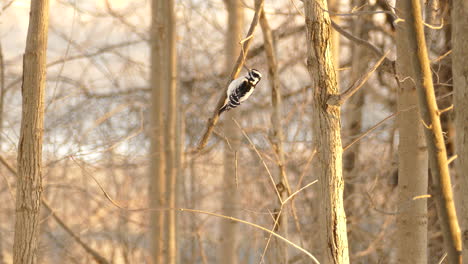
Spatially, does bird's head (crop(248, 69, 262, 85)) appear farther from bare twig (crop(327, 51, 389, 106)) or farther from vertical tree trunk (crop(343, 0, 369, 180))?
vertical tree trunk (crop(343, 0, 369, 180))

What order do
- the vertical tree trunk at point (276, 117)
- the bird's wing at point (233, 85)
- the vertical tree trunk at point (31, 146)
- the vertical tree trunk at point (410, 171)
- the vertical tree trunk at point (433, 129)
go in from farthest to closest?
1. the vertical tree trunk at point (276, 117)
2. the bird's wing at point (233, 85)
3. the vertical tree trunk at point (410, 171)
4. the vertical tree trunk at point (31, 146)
5. the vertical tree trunk at point (433, 129)

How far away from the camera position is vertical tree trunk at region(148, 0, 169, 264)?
11.8 feet

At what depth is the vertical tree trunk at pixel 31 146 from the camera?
1.86 m

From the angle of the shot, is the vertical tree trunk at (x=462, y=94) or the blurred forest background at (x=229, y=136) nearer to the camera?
the vertical tree trunk at (x=462, y=94)

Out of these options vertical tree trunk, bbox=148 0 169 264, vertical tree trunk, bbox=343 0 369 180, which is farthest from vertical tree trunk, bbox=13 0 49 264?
vertical tree trunk, bbox=343 0 369 180

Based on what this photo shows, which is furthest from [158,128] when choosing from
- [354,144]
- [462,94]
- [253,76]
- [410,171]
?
[462,94]

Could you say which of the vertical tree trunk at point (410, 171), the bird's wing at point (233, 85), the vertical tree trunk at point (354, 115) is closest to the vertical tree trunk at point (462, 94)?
the vertical tree trunk at point (410, 171)

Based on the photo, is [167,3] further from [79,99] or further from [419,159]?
[419,159]

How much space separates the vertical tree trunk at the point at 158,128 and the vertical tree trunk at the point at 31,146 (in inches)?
66.2

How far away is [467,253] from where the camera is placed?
1.22 metres

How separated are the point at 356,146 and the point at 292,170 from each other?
0.69m

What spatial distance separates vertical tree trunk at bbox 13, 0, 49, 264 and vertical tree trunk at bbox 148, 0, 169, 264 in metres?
1.68

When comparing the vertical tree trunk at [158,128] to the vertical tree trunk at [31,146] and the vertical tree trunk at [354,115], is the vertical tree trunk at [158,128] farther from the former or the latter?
the vertical tree trunk at [354,115]

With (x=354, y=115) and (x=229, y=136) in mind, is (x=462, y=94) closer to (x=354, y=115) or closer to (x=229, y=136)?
(x=229, y=136)
